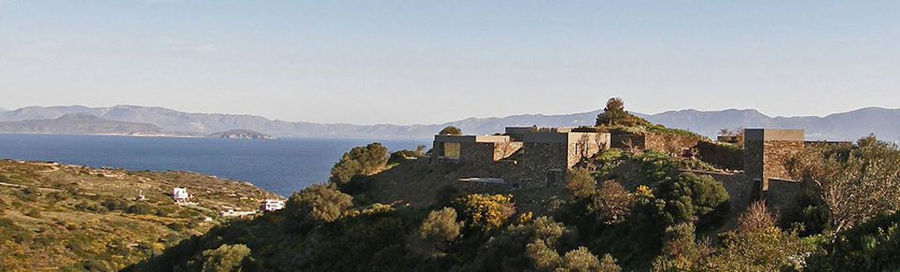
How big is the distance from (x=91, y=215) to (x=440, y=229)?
44.3 metres

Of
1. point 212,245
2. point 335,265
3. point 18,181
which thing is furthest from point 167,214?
point 335,265

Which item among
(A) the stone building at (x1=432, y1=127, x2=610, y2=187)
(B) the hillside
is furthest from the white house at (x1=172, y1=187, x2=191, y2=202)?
(A) the stone building at (x1=432, y1=127, x2=610, y2=187)

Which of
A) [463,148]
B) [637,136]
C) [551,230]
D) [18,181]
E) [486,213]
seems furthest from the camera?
[18,181]

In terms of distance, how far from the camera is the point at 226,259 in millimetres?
28156

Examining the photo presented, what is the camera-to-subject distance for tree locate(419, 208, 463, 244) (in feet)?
80.0

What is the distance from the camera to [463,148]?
3447 cm

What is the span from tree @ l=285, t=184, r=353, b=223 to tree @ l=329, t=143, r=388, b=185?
6673 mm

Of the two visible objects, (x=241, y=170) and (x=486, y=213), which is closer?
(x=486, y=213)

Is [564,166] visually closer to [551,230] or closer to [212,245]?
[551,230]

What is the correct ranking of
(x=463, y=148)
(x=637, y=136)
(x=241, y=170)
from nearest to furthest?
(x=637, y=136) < (x=463, y=148) < (x=241, y=170)

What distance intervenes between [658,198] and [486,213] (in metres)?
5.94

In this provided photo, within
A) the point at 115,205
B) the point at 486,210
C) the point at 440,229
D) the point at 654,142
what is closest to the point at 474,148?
the point at 654,142

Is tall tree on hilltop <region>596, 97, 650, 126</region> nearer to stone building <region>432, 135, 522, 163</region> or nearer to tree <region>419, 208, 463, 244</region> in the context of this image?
stone building <region>432, 135, 522, 163</region>

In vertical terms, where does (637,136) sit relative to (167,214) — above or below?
above
